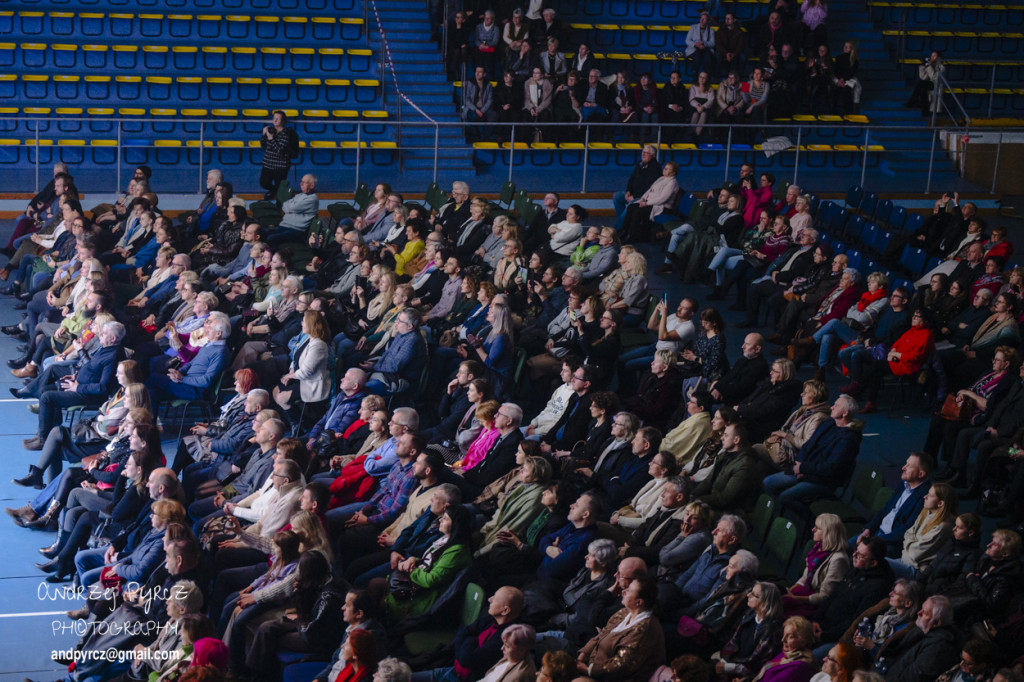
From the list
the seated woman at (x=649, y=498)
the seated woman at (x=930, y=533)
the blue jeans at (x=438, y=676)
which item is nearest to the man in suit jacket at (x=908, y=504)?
the seated woman at (x=930, y=533)

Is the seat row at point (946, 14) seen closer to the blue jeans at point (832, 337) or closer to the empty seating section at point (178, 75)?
the empty seating section at point (178, 75)

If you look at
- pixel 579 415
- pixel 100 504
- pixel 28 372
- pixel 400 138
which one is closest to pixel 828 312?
pixel 579 415

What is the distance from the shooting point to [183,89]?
16828 millimetres

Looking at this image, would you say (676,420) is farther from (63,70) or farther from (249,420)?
(63,70)

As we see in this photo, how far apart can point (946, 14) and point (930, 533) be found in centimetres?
1494

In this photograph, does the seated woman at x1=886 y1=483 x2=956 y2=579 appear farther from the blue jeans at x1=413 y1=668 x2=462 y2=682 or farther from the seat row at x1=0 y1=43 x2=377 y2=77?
the seat row at x1=0 y1=43 x2=377 y2=77

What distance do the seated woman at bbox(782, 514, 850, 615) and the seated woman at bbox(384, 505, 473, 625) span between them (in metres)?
1.66

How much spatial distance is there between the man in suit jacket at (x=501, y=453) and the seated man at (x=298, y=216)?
5512 mm

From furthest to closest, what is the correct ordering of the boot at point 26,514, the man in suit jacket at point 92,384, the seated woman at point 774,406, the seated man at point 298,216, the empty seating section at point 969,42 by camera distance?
the empty seating section at point 969,42 < the seated man at point 298,216 < the man in suit jacket at point 92,384 < the seated woman at point 774,406 < the boot at point 26,514

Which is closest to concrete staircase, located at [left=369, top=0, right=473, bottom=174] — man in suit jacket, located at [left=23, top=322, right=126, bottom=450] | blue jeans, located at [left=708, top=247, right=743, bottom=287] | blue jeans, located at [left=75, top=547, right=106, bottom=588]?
blue jeans, located at [left=708, top=247, right=743, bottom=287]

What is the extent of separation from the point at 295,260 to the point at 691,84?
764 centimetres

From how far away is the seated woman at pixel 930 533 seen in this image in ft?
21.8

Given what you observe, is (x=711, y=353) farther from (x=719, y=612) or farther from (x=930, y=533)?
(x=719, y=612)

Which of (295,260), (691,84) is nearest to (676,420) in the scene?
(295,260)
